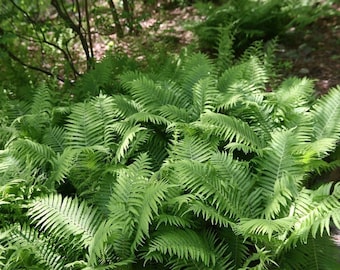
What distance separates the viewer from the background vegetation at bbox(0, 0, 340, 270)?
289 centimetres

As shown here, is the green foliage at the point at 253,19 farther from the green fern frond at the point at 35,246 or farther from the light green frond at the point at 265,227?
the green fern frond at the point at 35,246

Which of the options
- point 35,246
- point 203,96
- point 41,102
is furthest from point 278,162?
point 41,102

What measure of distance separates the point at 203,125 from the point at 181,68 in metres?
1.64

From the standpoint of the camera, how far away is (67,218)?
3.07 metres

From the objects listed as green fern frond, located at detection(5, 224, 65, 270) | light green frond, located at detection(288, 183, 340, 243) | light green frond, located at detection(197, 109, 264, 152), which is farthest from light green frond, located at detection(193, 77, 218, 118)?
green fern frond, located at detection(5, 224, 65, 270)

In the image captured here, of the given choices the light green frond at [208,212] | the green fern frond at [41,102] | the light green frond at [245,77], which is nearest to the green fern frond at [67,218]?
the light green frond at [208,212]

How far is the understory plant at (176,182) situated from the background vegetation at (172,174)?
0.04 feet

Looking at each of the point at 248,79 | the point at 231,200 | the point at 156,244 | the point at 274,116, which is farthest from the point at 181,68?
the point at 156,244

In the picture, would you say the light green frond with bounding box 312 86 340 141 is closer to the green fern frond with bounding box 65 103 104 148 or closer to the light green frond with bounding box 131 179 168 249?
the light green frond with bounding box 131 179 168 249

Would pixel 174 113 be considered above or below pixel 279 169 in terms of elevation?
above

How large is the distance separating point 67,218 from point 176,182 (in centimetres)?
87

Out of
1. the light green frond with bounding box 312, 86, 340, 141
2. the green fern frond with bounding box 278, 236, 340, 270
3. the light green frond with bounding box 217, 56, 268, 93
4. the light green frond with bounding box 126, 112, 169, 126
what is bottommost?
the green fern frond with bounding box 278, 236, 340, 270

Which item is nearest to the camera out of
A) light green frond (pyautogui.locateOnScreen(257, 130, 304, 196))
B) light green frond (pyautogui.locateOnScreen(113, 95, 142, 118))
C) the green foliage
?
light green frond (pyautogui.locateOnScreen(257, 130, 304, 196))

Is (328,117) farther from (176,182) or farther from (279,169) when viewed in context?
(176,182)
